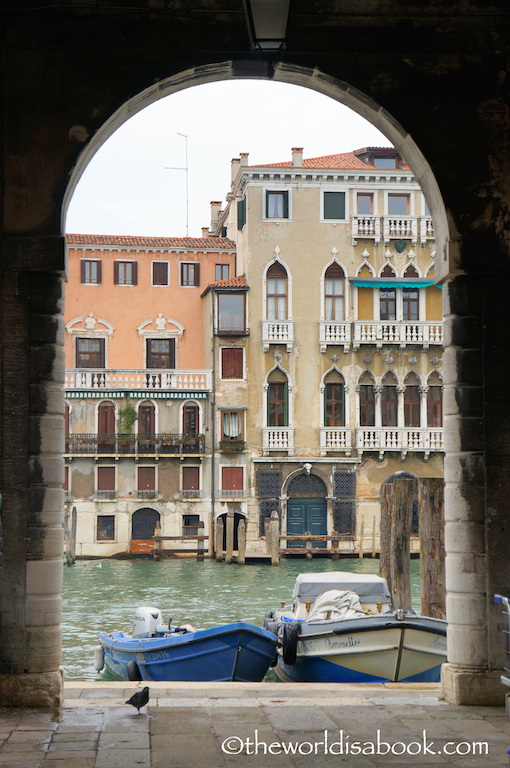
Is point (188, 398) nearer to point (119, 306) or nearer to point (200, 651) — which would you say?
point (119, 306)

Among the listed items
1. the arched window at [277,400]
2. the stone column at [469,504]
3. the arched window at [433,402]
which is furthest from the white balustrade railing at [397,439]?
the stone column at [469,504]

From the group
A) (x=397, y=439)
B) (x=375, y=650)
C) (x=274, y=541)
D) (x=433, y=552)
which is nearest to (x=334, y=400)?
(x=397, y=439)

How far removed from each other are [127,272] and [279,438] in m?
7.90

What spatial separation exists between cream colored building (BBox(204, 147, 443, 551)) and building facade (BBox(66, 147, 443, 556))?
5 cm

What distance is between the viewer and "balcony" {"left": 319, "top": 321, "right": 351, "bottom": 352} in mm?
34625

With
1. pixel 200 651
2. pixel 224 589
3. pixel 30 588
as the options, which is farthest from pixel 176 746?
pixel 224 589

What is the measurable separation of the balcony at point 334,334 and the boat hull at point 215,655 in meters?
23.4

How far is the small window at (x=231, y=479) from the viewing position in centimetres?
3400

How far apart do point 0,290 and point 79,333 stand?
29.0 metres

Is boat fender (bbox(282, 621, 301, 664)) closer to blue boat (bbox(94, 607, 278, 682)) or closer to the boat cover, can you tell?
blue boat (bbox(94, 607, 278, 682))

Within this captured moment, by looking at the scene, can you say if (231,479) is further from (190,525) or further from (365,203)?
(365,203)

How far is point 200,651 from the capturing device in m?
11.5

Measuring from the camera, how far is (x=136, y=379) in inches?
1339

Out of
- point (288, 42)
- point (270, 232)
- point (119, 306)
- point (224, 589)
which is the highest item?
point (270, 232)
